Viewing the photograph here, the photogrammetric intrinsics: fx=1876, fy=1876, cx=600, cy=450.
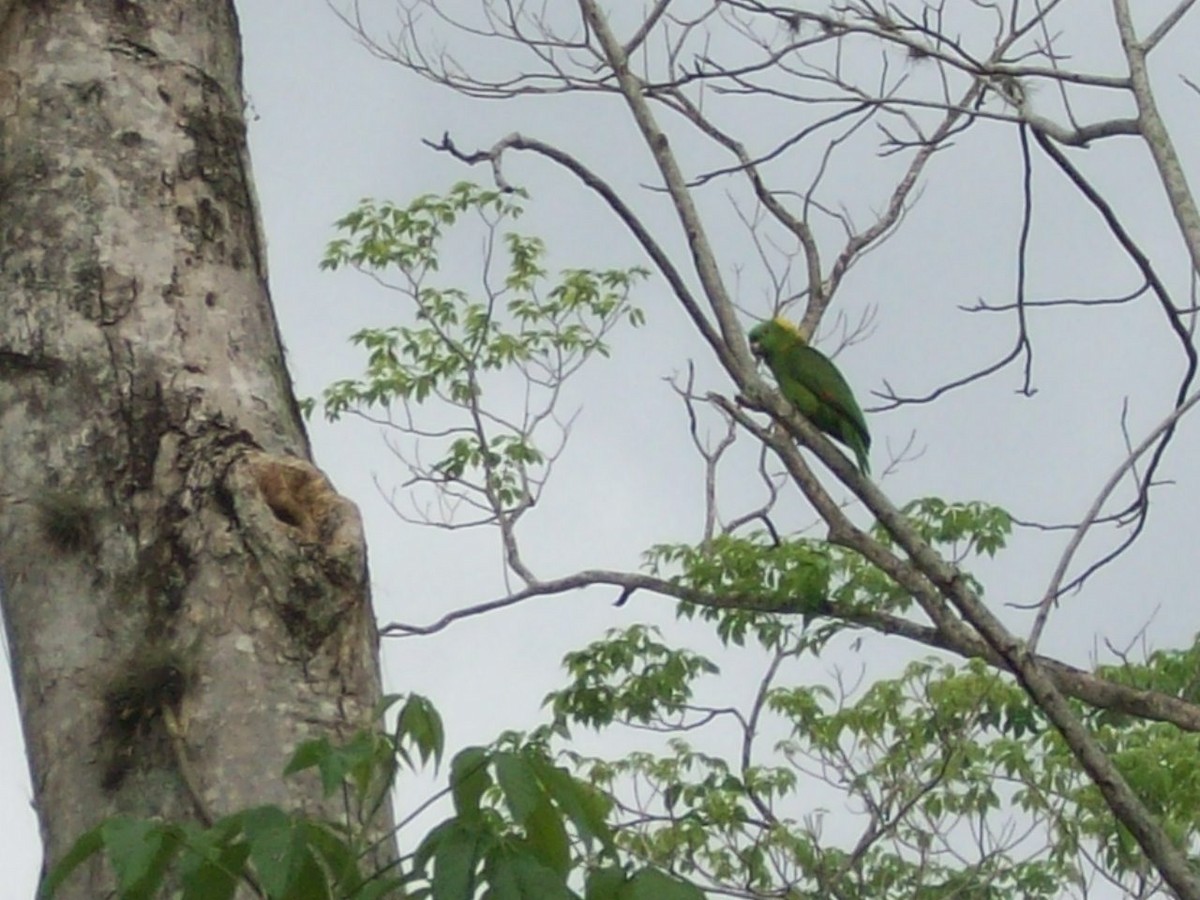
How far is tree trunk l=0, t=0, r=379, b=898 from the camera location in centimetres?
152

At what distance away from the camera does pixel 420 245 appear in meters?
9.12

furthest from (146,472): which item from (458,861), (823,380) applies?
(823,380)

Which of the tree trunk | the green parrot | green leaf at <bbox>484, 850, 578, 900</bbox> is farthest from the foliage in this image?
the green parrot

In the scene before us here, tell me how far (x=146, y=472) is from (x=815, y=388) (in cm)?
422

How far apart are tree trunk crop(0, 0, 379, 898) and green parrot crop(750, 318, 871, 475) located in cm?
389

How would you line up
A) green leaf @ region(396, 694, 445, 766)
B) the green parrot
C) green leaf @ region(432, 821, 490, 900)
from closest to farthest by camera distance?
green leaf @ region(432, 821, 490, 900) < green leaf @ region(396, 694, 445, 766) < the green parrot

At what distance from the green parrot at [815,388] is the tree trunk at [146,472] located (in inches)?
153

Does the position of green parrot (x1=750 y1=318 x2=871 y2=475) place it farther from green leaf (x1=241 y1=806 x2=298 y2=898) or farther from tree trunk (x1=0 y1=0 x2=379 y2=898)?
green leaf (x1=241 y1=806 x2=298 y2=898)

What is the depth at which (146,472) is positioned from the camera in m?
1.62

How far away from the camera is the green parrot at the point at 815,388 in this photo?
5.61 m

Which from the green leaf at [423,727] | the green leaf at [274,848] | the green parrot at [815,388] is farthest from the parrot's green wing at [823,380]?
the green leaf at [274,848]

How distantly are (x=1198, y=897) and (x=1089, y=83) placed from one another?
3.62ft

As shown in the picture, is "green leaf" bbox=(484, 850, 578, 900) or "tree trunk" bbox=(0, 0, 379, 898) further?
"tree trunk" bbox=(0, 0, 379, 898)

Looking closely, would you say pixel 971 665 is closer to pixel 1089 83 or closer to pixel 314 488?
pixel 1089 83
